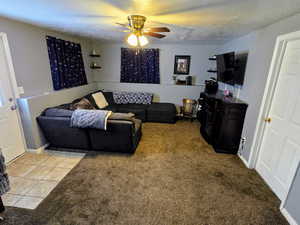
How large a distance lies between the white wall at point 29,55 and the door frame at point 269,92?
402cm

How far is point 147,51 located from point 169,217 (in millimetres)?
4420

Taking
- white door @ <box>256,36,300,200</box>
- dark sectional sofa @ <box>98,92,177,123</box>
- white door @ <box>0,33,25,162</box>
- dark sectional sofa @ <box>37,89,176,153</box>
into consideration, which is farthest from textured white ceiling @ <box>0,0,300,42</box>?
dark sectional sofa @ <box>98,92,177,123</box>

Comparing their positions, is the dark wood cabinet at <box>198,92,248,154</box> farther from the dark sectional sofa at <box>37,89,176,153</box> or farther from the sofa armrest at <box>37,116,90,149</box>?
the sofa armrest at <box>37,116,90,149</box>

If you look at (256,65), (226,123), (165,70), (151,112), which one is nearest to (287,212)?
(226,123)

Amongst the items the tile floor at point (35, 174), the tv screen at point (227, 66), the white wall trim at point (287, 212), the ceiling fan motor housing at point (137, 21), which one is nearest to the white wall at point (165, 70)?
the tv screen at point (227, 66)

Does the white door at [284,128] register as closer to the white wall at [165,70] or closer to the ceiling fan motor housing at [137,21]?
the ceiling fan motor housing at [137,21]

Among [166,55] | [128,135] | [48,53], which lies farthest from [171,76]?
[48,53]

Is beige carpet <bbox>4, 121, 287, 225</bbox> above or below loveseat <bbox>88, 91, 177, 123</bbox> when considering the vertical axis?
below

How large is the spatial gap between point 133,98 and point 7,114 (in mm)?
3055

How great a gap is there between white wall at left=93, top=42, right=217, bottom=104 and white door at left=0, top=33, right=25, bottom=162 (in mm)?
2863

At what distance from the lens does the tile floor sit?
1.89 m

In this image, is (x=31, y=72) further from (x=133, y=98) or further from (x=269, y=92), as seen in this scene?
(x=269, y=92)

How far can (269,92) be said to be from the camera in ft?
7.16

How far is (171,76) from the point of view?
500cm
